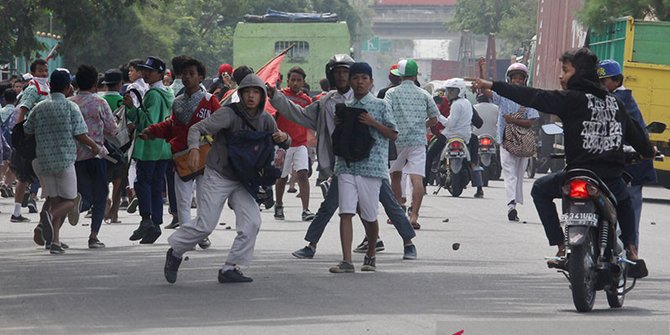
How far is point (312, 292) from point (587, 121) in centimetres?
218

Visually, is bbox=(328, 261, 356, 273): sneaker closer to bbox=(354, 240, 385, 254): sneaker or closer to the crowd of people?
the crowd of people

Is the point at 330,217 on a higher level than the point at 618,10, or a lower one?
lower

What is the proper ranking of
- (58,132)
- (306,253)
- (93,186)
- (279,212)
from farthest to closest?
(279,212), (93,186), (58,132), (306,253)

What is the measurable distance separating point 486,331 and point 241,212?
3.09 m

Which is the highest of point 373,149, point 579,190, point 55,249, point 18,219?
point 579,190

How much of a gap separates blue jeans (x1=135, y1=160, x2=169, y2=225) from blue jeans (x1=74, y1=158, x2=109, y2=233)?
37cm

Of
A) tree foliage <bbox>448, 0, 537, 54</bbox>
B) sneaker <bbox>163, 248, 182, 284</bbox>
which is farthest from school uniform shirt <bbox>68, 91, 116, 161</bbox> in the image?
tree foliage <bbox>448, 0, 537, 54</bbox>

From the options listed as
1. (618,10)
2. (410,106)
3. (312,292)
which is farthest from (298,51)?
(312,292)

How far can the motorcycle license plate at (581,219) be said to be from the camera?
32.3ft

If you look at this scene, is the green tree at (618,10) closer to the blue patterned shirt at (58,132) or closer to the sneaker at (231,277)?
the blue patterned shirt at (58,132)

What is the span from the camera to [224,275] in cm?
1154

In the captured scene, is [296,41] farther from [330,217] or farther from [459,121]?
[330,217]

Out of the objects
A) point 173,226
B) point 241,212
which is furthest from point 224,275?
point 173,226

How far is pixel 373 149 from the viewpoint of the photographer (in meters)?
12.5
